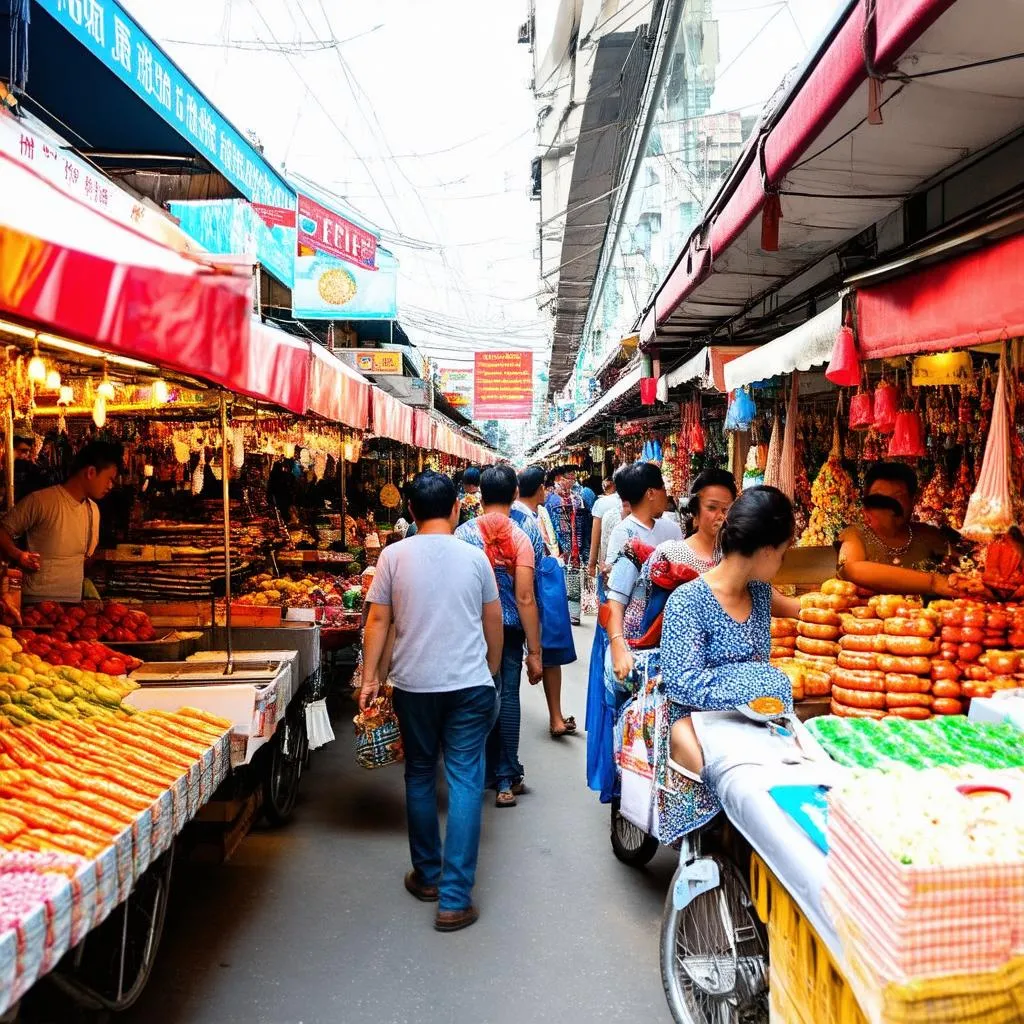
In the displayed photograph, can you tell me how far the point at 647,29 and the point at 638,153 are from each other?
228cm

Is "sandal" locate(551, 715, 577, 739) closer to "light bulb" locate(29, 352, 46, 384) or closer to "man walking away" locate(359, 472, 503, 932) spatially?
"man walking away" locate(359, 472, 503, 932)

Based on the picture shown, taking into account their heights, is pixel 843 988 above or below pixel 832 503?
below

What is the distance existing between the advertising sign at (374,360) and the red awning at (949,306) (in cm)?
1464

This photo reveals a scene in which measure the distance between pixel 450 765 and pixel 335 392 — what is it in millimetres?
3103

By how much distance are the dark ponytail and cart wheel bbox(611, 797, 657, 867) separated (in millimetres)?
2004

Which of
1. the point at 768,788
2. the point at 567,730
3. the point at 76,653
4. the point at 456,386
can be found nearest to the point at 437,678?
the point at 768,788

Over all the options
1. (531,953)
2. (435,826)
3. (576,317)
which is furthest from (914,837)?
(576,317)

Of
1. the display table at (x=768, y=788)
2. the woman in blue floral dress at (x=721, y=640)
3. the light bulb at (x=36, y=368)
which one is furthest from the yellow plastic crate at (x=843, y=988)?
the light bulb at (x=36, y=368)

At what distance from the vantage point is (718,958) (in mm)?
2965

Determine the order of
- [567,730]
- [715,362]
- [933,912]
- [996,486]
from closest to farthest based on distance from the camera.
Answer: [933,912] < [996,486] < [715,362] < [567,730]

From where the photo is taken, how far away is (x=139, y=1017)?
3.25 meters

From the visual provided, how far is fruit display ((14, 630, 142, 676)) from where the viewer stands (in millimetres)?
4738

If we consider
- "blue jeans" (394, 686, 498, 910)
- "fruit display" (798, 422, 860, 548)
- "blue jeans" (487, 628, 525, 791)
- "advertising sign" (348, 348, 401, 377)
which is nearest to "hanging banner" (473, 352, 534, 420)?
"advertising sign" (348, 348, 401, 377)

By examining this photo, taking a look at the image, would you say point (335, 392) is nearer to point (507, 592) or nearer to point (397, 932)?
point (507, 592)
